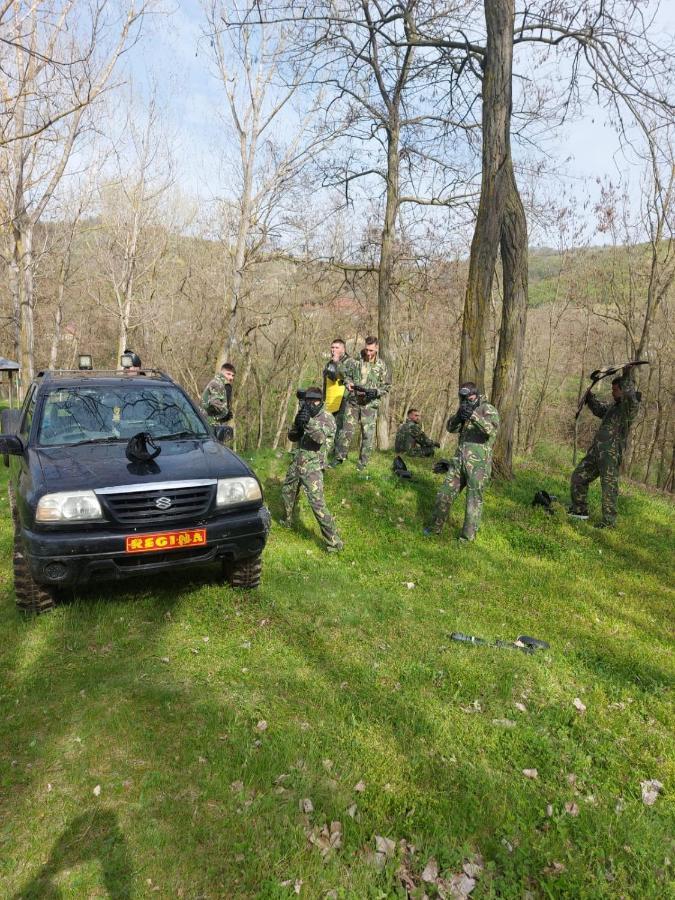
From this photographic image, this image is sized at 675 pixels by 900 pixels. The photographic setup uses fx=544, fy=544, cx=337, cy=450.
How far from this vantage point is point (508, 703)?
4.02 m

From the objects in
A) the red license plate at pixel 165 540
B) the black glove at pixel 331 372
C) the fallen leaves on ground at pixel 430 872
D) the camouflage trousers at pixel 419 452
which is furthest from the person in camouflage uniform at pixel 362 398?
the fallen leaves on ground at pixel 430 872

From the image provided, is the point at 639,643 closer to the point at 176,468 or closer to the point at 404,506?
the point at 404,506

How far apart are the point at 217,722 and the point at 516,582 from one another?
411 centimetres

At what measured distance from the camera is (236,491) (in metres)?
4.64

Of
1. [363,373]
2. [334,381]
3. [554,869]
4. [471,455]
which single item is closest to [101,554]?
[554,869]

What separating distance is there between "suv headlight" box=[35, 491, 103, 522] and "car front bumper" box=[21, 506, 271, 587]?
0.33 ft

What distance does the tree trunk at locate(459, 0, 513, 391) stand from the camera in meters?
7.93

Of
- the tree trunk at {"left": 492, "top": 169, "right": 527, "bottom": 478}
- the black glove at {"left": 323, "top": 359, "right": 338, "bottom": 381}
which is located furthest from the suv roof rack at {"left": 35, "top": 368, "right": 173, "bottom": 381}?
the tree trunk at {"left": 492, "top": 169, "right": 527, "bottom": 478}

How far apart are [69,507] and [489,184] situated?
758 centimetres

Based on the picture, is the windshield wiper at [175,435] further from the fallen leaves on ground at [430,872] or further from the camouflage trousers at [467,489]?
the fallen leaves on ground at [430,872]

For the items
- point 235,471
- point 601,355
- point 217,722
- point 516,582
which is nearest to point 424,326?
point 601,355

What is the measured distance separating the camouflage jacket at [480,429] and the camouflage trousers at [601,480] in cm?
217

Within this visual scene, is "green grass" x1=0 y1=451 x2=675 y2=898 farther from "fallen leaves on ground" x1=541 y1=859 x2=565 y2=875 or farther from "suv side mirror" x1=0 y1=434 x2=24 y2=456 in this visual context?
"suv side mirror" x1=0 y1=434 x2=24 y2=456

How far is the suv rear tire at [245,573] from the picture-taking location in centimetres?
519
